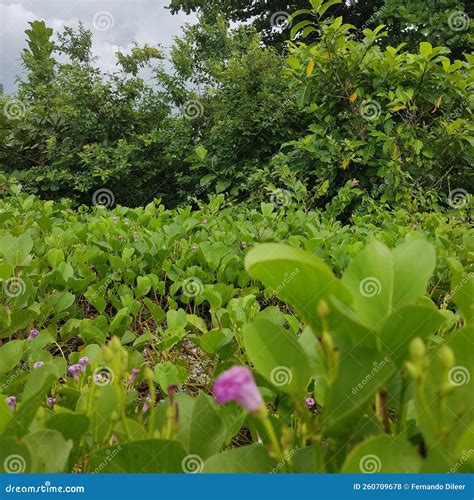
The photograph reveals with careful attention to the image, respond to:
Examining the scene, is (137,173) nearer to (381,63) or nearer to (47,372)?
(381,63)

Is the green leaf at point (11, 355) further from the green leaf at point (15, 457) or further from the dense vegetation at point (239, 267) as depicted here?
the green leaf at point (15, 457)

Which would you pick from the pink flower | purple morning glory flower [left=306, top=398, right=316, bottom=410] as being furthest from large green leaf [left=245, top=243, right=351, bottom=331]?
purple morning glory flower [left=306, top=398, right=316, bottom=410]

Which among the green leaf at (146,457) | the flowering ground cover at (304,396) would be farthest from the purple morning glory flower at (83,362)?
the green leaf at (146,457)

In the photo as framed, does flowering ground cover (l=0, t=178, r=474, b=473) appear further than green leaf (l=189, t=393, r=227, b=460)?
No

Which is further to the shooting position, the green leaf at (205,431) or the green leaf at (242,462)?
the green leaf at (205,431)

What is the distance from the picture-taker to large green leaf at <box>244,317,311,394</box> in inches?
28.0

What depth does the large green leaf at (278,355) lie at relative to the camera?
712mm

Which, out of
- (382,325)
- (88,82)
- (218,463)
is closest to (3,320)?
(218,463)

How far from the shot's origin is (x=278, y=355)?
724 mm

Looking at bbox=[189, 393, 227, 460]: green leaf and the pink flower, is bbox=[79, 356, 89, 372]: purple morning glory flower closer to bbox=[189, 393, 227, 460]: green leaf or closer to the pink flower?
bbox=[189, 393, 227, 460]: green leaf

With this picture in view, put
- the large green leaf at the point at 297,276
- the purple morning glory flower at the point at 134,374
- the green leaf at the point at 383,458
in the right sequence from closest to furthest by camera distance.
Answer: the green leaf at the point at 383,458 → the large green leaf at the point at 297,276 → the purple morning glory flower at the point at 134,374

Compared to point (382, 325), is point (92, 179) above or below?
above

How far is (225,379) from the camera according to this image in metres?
0.57

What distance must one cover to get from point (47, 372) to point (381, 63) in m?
4.55
